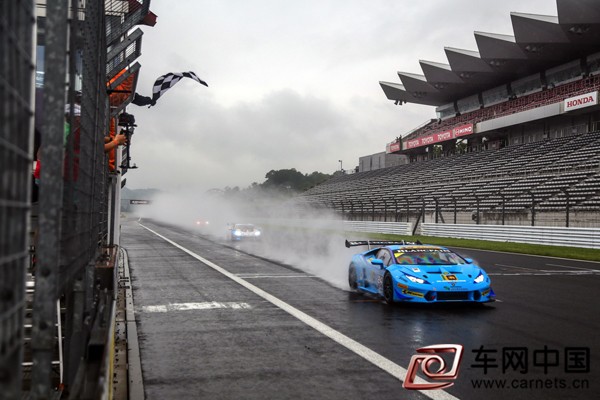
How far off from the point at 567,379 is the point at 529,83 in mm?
55841

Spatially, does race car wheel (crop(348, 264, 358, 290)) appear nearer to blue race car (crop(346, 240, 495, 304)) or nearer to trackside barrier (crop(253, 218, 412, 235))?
blue race car (crop(346, 240, 495, 304))

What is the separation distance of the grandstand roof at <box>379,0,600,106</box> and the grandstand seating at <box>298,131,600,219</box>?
8223 mm

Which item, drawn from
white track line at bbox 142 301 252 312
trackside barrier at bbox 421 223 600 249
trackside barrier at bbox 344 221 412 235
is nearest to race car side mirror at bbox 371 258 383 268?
white track line at bbox 142 301 252 312

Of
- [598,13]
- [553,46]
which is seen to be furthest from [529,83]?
[598,13]

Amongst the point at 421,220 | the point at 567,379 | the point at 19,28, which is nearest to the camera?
the point at 19,28

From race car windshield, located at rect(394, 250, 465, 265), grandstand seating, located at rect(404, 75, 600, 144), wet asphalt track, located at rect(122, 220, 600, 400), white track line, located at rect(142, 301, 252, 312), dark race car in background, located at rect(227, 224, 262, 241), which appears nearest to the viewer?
wet asphalt track, located at rect(122, 220, 600, 400)

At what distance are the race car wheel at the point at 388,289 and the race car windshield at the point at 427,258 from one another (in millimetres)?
360

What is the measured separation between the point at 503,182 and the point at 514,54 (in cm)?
1723

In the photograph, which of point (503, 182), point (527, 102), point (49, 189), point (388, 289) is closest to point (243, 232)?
point (503, 182)

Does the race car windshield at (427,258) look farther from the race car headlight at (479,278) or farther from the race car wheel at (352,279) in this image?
the race car wheel at (352,279)

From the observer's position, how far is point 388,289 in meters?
10.7

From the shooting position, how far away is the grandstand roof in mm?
44344

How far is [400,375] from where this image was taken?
19.4 feet

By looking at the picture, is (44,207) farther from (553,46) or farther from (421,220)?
(553,46)
